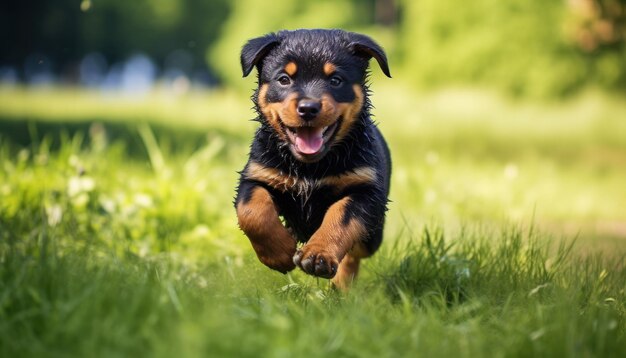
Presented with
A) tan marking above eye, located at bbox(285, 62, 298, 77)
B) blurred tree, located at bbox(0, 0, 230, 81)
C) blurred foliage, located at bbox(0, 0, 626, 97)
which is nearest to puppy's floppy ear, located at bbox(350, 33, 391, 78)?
tan marking above eye, located at bbox(285, 62, 298, 77)

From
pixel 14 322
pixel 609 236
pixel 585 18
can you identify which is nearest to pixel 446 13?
pixel 585 18

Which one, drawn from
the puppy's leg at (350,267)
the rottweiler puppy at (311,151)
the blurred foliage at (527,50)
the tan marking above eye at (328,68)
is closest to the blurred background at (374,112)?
the blurred foliage at (527,50)

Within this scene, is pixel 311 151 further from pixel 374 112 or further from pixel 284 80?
pixel 374 112

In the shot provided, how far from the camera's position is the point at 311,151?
3561mm

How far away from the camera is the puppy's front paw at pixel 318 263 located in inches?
132

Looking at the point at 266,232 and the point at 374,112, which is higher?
the point at 266,232

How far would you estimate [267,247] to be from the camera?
3586 millimetres

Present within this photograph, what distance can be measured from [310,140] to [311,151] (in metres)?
0.06

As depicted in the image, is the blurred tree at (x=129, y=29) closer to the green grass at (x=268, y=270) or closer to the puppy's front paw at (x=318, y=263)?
the green grass at (x=268, y=270)

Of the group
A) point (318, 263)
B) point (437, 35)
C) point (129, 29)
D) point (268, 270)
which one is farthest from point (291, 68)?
point (129, 29)

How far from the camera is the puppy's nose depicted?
3.43 meters

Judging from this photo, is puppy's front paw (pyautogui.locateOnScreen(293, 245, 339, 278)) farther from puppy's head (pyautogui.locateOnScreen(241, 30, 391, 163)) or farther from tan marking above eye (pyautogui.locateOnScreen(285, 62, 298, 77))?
tan marking above eye (pyautogui.locateOnScreen(285, 62, 298, 77))

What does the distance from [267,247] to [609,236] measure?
4903 mm

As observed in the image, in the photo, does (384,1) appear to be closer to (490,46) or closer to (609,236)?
(490,46)
